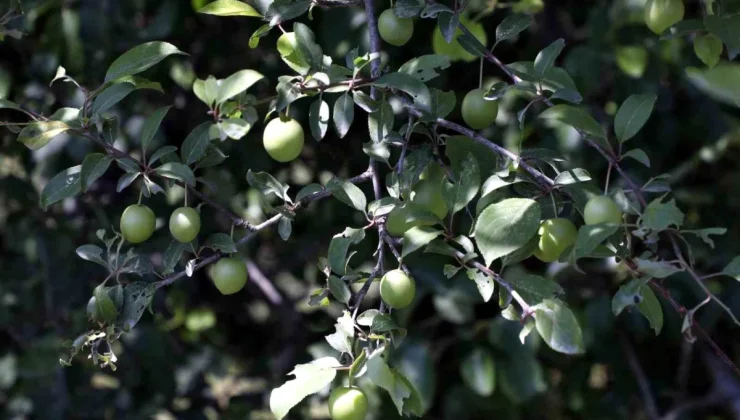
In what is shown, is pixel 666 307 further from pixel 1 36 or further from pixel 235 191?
pixel 1 36

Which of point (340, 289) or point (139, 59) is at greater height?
point (139, 59)

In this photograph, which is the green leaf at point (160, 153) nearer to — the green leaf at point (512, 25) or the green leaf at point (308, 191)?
the green leaf at point (308, 191)

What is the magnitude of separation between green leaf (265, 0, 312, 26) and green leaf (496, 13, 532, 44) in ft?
0.60

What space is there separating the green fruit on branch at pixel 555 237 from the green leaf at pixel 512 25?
0.65 ft

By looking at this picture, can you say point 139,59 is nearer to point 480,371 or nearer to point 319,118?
point 319,118

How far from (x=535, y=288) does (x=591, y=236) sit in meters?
0.11

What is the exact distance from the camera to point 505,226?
2.16ft

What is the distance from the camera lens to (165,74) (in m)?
1.44

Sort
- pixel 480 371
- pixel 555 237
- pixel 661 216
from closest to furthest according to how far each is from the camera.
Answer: pixel 661 216
pixel 555 237
pixel 480 371

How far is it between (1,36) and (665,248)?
1.37 meters

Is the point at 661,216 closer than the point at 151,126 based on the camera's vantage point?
Yes

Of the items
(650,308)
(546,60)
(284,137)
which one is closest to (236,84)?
(284,137)

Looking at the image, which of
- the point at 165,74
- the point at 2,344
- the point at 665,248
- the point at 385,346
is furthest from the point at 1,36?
the point at 665,248

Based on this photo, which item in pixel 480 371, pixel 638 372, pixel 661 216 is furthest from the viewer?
pixel 638 372
